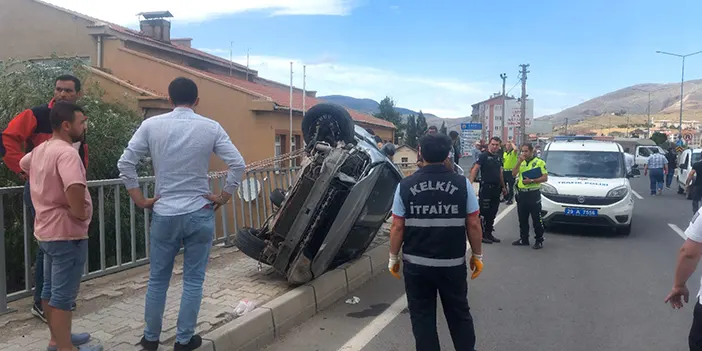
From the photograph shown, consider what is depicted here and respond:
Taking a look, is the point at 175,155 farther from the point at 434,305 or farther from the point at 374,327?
the point at 374,327

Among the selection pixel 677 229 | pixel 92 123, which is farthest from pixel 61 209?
pixel 677 229

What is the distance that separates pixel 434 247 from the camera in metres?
3.64

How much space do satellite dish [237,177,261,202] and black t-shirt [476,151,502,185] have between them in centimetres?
388

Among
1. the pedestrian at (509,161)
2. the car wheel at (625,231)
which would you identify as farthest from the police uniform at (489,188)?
the pedestrian at (509,161)

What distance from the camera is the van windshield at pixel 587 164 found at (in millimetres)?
10742

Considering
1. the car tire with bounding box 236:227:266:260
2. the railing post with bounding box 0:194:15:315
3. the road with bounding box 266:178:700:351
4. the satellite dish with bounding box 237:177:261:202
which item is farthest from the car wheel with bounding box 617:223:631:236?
the railing post with bounding box 0:194:15:315

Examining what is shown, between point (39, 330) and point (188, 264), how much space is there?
1.44 m

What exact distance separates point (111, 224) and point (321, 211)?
6.18 metres

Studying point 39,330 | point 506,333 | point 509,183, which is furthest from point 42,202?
point 509,183

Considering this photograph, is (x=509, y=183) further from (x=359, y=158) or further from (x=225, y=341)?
(x=225, y=341)

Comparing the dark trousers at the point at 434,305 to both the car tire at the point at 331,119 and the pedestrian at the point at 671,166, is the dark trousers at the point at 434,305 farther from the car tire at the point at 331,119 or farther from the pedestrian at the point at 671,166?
the pedestrian at the point at 671,166

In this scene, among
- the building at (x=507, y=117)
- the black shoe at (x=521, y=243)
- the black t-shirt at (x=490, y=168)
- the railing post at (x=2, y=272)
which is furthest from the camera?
→ the building at (x=507, y=117)

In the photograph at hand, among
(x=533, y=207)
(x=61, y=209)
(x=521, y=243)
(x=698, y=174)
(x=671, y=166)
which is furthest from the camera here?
(x=671, y=166)

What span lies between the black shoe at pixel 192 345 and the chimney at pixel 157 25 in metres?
22.4
